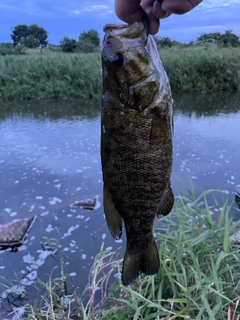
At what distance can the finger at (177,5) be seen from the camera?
1326 millimetres

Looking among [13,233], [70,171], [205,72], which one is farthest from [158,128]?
[205,72]

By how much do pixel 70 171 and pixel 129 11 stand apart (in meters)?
4.67

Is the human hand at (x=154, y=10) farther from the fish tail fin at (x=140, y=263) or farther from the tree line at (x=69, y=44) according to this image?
the tree line at (x=69, y=44)

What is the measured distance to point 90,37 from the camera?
21.6 meters

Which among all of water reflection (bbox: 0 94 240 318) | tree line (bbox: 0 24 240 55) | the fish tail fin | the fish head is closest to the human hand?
the fish head

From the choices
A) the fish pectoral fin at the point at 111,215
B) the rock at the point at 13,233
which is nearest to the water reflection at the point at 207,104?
the rock at the point at 13,233

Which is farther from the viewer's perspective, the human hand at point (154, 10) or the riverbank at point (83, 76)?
the riverbank at point (83, 76)

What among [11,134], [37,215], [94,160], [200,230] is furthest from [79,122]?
[200,230]

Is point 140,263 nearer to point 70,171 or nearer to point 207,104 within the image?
point 70,171

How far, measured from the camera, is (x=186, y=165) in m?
5.90

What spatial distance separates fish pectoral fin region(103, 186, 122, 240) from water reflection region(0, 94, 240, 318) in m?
2.19

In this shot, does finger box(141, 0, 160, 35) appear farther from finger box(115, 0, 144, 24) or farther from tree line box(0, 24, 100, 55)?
tree line box(0, 24, 100, 55)

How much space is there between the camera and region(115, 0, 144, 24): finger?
4.45 feet

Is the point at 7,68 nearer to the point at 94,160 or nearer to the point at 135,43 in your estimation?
the point at 94,160
